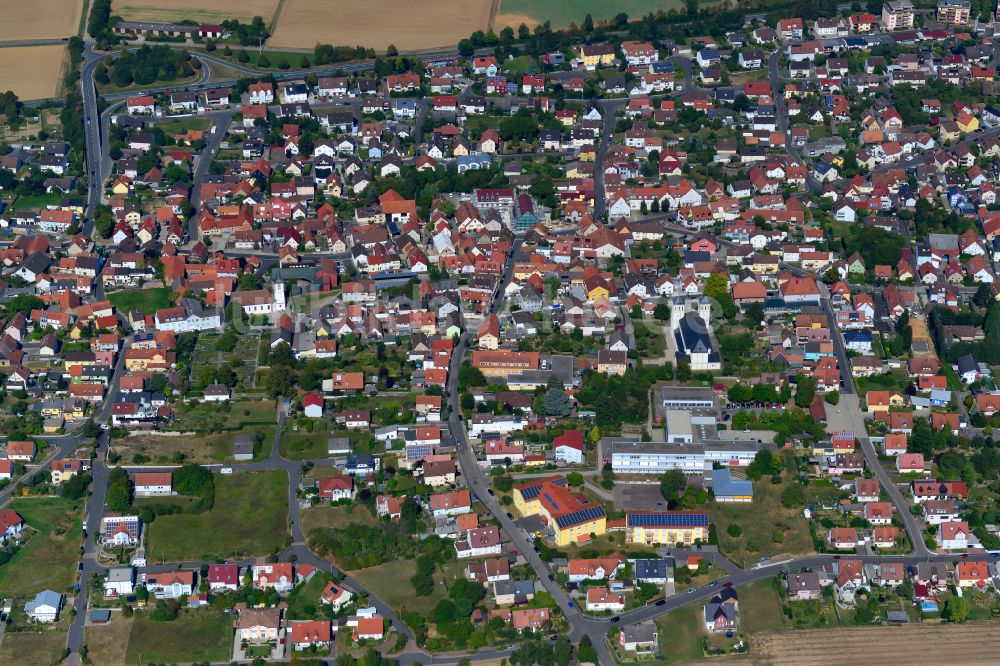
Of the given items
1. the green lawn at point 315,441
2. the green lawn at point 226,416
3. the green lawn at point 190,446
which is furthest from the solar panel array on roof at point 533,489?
the green lawn at point 226,416

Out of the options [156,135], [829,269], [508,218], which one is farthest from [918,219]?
[156,135]

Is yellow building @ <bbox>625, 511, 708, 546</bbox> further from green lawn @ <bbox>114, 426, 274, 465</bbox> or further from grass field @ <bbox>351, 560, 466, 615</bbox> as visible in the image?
green lawn @ <bbox>114, 426, 274, 465</bbox>

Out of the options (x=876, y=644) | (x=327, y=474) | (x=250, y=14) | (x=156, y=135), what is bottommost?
(x=876, y=644)

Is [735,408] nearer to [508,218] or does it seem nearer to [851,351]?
[851,351]

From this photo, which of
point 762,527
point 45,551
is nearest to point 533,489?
point 762,527

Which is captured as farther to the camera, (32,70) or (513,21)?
(513,21)

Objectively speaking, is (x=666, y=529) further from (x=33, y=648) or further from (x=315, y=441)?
(x=33, y=648)

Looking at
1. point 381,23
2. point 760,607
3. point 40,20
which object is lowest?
point 760,607
